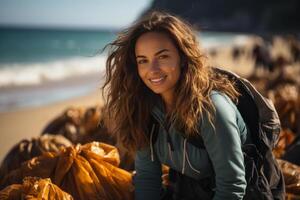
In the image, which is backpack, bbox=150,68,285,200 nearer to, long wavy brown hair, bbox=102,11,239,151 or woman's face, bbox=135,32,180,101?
long wavy brown hair, bbox=102,11,239,151

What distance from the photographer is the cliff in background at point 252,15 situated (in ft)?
176

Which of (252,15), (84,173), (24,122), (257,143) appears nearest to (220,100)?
(257,143)

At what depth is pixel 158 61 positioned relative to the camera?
2.15 meters

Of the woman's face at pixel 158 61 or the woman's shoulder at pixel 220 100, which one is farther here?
the woman's face at pixel 158 61

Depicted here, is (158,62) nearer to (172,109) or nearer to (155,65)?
(155,65)

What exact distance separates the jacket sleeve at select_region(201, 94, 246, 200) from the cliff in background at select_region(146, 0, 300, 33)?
1759 inches

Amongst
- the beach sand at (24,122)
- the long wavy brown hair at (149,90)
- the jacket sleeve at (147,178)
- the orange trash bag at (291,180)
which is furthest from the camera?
the beach sand at (24,122)

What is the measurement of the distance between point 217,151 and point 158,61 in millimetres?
535

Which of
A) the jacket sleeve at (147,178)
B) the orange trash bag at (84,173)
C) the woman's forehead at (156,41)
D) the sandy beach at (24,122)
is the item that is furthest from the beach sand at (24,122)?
the woman's forehead at (156,41)

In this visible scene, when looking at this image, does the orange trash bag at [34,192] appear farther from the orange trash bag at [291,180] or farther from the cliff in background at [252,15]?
the cliff in background at [252,15]

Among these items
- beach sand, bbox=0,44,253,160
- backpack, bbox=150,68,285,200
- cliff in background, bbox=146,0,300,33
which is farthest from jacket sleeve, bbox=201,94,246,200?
cliff in background, bbox=146,0,300,33

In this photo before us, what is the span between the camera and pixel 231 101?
6.86 feet

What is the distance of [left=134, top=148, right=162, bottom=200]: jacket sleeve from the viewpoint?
7.97 feet

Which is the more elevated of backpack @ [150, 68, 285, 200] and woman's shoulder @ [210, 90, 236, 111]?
woman's shoulder @ [210, 90, 236, 111]
